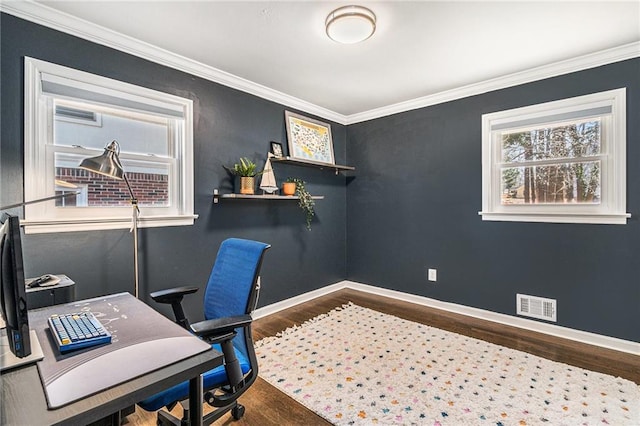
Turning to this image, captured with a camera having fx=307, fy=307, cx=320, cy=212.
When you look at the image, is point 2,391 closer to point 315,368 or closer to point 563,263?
point 315,368

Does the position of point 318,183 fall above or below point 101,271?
above

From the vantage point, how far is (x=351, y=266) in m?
4.39

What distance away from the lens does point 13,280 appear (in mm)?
842

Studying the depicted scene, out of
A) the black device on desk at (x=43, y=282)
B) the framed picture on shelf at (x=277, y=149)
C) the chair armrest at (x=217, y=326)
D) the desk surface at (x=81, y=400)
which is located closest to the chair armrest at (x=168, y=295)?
the chair armrest at (x=217, y=326)

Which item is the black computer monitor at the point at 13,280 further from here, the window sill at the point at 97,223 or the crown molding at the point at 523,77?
the crown molding at the point at 523,77

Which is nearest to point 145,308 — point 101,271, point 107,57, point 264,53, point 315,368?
point 101,271

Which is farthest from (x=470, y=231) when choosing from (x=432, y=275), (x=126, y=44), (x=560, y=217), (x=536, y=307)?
(x=126, y=44)

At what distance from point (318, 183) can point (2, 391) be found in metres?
3.41

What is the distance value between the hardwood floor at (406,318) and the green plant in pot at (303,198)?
3.64 ft

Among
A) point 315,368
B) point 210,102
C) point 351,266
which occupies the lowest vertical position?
point 315,368

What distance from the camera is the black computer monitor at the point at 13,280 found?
838 mm

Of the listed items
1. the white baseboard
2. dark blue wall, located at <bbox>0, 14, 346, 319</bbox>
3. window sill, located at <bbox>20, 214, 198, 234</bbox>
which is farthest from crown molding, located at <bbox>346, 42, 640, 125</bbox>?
window sill, located at <bbox>20, 214, 198, 234</bbox>

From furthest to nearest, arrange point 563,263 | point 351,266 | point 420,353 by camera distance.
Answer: point 351,266 → point 563,263 → point 420,353

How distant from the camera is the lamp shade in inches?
70.2
